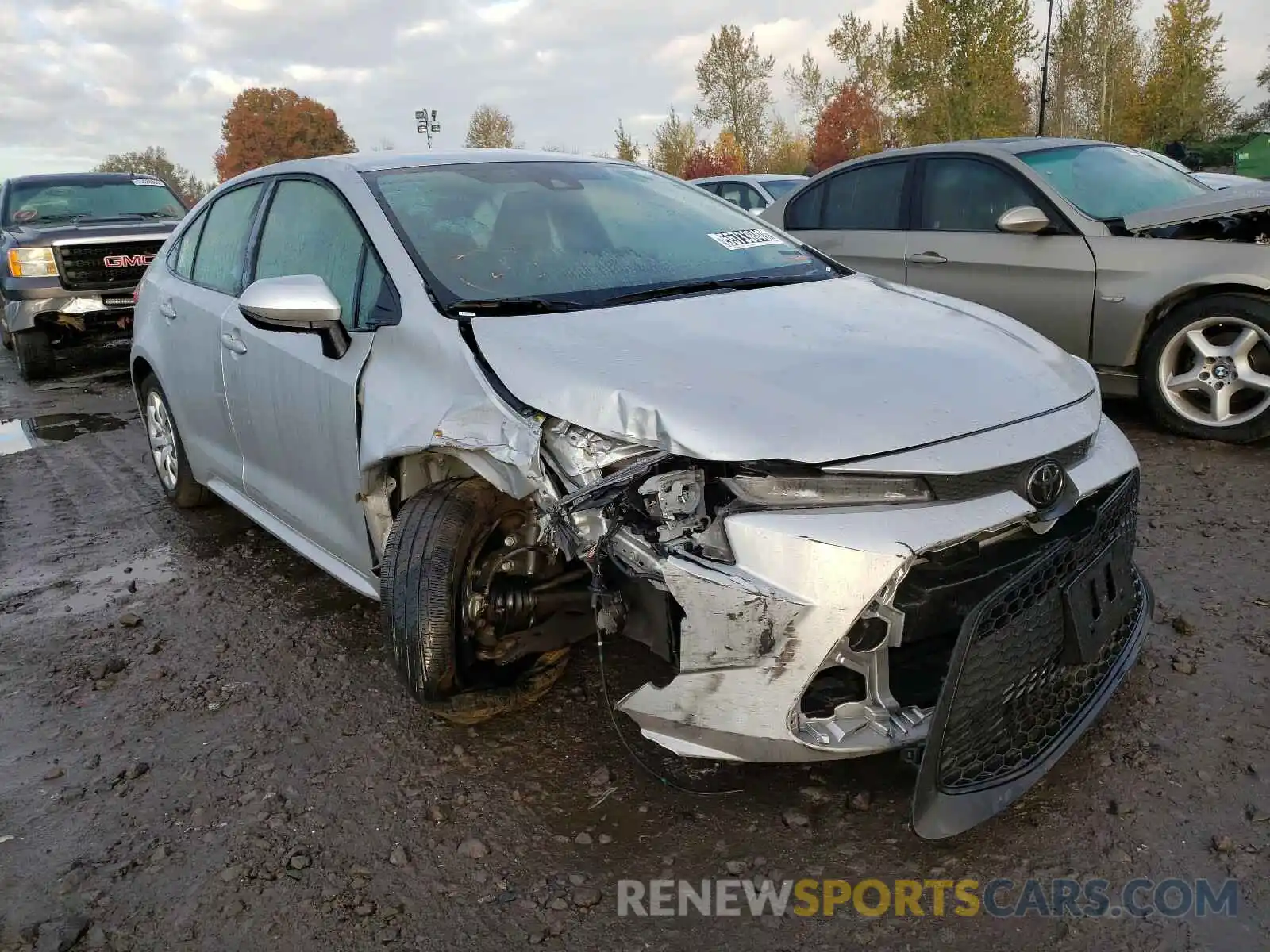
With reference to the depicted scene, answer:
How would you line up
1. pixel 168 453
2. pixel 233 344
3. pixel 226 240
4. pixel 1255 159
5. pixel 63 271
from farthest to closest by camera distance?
pixel 1255 159 < pixel 63 271 < pixel 168 453 < pixel 226 240 < pixel 233 344

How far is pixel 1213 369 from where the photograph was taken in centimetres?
489

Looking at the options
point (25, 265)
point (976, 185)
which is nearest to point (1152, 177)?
point (976, 185)

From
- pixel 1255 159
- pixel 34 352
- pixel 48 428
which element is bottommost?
pixel 48 428

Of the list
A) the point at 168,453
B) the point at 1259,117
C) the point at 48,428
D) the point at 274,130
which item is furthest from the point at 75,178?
the point at 274,130

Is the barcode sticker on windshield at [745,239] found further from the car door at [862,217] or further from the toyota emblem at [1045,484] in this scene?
the car door at [862,217]

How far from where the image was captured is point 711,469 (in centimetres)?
220

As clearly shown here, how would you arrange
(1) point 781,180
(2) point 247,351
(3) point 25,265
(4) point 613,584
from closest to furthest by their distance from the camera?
(4) point 613,584, (2) point 247,351, (3) point 25,265, (1) point 781,180

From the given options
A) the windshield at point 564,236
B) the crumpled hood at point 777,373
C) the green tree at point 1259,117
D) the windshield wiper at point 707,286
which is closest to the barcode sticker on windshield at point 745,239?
the windshield at point 564,236

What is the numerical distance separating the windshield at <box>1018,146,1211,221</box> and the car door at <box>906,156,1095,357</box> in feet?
0.64

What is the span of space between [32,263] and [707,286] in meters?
9.04

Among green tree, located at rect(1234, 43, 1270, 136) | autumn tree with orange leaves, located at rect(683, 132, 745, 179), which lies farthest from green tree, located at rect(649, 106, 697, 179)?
green tree, located at rect(1234, 43, 1270, 136)

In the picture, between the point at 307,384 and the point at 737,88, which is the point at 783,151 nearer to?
the point at 737,88

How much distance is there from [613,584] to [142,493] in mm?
4173

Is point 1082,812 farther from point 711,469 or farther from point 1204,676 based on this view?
point 711,469
